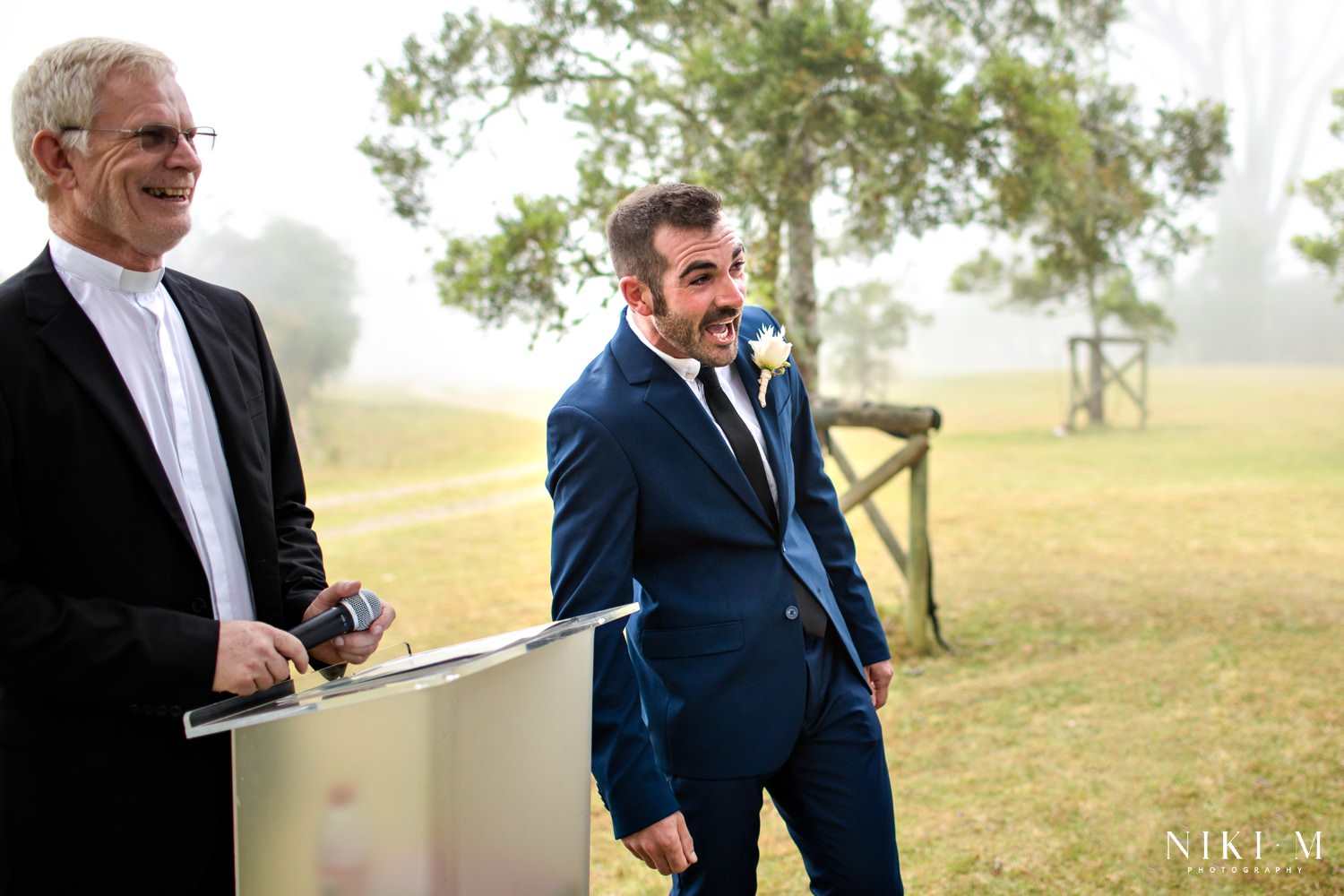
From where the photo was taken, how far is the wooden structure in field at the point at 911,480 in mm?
5473

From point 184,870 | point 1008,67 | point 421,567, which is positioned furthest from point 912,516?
point 421,567

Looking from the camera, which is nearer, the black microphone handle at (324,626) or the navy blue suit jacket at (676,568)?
the black microphone handle at (324,626)

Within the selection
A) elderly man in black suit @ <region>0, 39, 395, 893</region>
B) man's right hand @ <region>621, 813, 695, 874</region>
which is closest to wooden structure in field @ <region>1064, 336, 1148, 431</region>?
man's right hand @ <region>621, 813, 695, 874</region>

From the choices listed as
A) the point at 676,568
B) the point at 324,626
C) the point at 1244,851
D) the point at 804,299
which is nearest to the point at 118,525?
the point at 324,626

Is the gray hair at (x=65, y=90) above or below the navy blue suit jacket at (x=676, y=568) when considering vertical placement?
above

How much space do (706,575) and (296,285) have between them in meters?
28.9

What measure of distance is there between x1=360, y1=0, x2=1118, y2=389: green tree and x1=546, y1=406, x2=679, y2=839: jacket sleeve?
323cm

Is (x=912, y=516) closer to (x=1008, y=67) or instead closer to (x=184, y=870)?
(x=1008, y=67)

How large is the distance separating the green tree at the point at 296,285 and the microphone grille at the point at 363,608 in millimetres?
Answer: 24990

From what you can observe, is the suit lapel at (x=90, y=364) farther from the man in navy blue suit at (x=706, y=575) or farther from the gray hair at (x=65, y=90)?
the man in navy blue suit at (x=706, y=575)

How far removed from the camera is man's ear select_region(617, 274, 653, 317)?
6.79 feet

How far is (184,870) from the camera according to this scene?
5.16 ft

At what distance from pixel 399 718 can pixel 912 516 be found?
192 inches

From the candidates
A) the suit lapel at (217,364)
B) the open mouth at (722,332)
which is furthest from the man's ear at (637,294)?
the suit lapel at (217,364)
